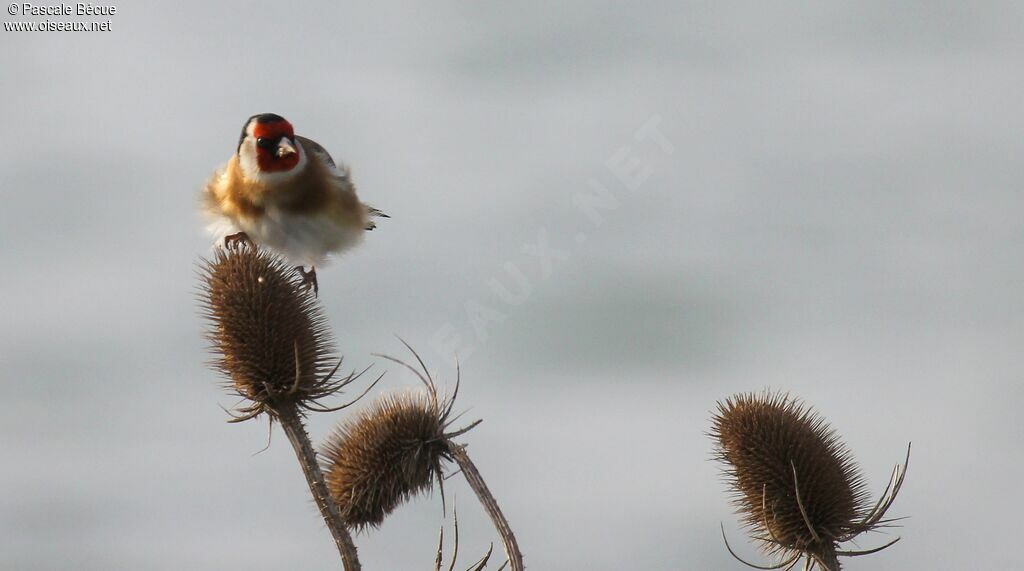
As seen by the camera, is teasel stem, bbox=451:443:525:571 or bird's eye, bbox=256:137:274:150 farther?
bird's eye, bbox=256:137:274:150

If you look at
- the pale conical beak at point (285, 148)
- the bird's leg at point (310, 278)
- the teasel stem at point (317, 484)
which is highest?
the pale conical beak at point (285, 148)

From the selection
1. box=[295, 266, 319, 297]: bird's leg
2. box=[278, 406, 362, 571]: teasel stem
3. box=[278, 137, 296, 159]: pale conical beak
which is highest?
box=[278, 137, 296, 159]: pale conical beak

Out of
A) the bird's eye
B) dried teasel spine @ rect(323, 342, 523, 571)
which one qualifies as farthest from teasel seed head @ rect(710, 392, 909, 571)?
the bird's eye

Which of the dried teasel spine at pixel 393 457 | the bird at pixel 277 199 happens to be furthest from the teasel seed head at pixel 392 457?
the bird at pixel 277 199

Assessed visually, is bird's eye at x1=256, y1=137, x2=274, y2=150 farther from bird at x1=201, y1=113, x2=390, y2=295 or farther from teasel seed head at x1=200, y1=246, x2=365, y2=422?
teasel seed head at x1=200, y1=246, x2=365, y2=422

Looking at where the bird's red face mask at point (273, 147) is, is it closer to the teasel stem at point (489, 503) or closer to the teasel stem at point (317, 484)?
the teasel stem at point (317, 484)

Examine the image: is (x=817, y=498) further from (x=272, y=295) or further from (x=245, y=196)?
(x=245, y=196)

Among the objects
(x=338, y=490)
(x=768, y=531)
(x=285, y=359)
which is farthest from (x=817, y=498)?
(x=285, y=359)
